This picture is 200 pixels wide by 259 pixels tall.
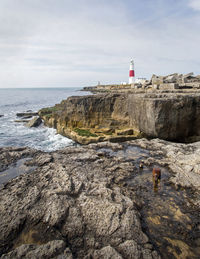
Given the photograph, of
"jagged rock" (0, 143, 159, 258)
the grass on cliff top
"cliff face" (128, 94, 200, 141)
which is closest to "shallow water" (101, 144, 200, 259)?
"jagged rock" (0, 143, 159, 258)

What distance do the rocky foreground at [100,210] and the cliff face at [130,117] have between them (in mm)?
5165

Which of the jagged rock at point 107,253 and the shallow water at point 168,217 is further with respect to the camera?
the shallow water at point 168,217

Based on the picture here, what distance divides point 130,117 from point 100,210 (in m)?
14.3

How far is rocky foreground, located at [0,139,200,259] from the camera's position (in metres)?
4.81

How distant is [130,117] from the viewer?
19.0m

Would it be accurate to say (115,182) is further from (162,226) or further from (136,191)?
(162,226)

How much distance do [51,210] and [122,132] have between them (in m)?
12.9

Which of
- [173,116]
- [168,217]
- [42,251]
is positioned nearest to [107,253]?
[42,251]

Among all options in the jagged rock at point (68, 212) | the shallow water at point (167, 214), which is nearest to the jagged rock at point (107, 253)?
the jagged rock at point (68, 212)

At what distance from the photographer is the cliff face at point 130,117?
14.2 meters

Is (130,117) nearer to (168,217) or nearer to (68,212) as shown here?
(168,217)

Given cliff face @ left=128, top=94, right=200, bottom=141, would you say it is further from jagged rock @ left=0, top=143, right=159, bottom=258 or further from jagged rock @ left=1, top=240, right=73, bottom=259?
→ jagged rock @ left=1, top=240, right=73, bottom=259

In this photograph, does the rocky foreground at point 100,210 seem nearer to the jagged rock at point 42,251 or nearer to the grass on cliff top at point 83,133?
the jagged rock at point 42,251

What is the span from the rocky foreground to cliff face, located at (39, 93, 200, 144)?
203 inches
